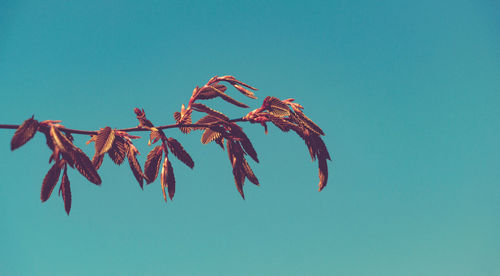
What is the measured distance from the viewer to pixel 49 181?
119 cm

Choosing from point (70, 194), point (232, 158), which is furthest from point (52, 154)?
point (232, 158)

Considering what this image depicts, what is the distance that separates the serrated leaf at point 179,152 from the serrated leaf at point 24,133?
0.48 m

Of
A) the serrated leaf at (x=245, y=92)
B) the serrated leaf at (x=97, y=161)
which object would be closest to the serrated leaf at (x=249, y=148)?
the serrated leaf at (x=245, y=92)

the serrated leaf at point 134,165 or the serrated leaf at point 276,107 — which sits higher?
the serrated leaf at point 276,107

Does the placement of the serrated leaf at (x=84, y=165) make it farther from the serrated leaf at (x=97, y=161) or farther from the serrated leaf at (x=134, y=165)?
the serrated leaf at (x=134, y=165)

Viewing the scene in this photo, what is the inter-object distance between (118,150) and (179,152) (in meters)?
0.25

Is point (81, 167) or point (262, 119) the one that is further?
point (262, 119)

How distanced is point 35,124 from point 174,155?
51cm

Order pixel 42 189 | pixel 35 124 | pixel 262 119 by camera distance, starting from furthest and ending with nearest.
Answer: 1. pixel 262 119
2. pixel 42 189
3. pixel 35 124

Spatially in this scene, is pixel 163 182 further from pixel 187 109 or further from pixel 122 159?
pixel 187 109

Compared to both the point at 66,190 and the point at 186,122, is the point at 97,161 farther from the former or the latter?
the point at 186,122

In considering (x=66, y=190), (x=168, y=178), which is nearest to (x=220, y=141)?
(x=168, y=178)

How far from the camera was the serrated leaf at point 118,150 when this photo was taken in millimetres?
1278

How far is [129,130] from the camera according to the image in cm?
126
